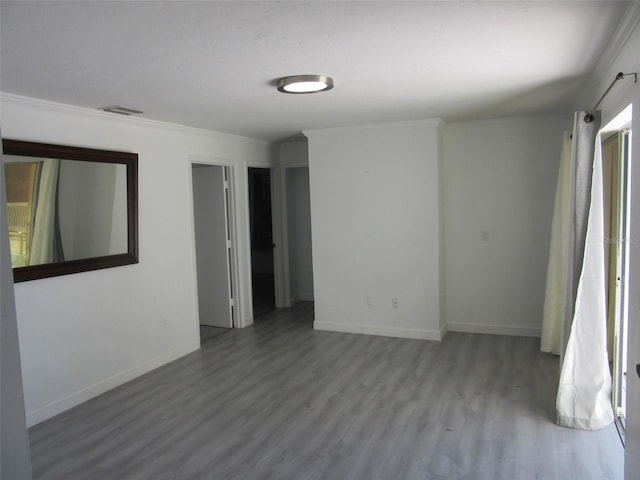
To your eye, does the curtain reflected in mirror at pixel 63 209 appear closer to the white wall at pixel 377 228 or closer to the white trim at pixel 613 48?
the white wall at pixel 377 228

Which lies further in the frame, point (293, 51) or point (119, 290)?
point (119, 290)

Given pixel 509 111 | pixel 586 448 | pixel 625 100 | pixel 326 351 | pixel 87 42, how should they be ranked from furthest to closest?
pixel 326 351 → pixel 509 111 → pixel 586 448 → pixel 625 100 → pixel 87 42

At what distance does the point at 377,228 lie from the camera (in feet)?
17.5

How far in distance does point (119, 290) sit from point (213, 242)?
1.77 m

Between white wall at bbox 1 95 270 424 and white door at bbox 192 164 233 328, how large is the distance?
0.28 metres

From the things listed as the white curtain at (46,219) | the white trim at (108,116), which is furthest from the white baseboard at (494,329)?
the white curtain at (46,219)

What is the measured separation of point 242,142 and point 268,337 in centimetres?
236

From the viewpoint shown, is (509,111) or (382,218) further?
(382,218)

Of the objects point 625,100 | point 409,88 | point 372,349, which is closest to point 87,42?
point 409,88

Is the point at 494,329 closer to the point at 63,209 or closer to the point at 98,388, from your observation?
the point at 98,388

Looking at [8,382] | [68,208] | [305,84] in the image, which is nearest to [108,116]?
[68,208]

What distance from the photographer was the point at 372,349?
492cm

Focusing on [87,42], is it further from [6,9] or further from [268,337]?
[268,337]

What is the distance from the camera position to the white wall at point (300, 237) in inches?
281
